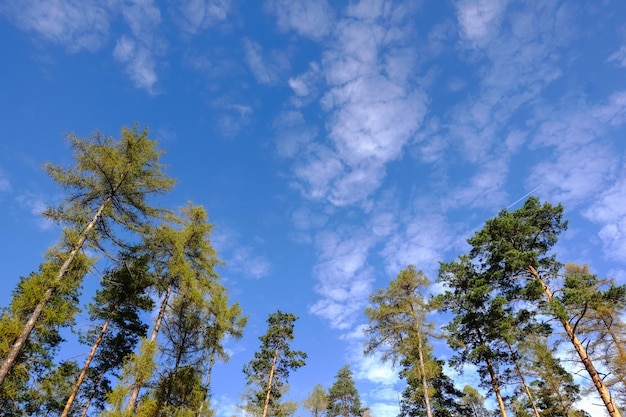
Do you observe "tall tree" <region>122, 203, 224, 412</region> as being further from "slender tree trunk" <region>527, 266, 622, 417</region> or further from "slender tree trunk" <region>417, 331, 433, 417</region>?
"slender tree trunk" <region>527, 266, 622, 417</region>

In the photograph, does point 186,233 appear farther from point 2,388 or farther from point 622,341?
point 622,341

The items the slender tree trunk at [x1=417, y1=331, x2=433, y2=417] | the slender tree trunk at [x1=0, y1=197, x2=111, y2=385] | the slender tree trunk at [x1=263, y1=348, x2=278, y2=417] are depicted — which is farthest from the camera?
the slender tree trunk at [x1=263, y1=348, x2=278, y2=417]

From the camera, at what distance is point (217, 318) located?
1609 centimetres

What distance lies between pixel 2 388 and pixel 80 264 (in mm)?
4215

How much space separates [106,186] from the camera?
13445 millimetres

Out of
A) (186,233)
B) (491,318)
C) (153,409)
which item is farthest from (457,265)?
(153,409)

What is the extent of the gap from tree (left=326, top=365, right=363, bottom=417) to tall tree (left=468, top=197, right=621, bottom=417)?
22.2 meters

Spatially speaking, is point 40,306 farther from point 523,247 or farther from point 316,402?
point 316,402

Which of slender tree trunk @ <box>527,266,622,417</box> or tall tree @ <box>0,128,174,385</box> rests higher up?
tall tree @ <box>0,128,174,385</box>

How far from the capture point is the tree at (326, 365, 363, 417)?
32.6 m

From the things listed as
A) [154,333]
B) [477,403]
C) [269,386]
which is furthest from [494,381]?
[477,403]

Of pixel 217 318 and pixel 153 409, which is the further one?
pixel 217 318

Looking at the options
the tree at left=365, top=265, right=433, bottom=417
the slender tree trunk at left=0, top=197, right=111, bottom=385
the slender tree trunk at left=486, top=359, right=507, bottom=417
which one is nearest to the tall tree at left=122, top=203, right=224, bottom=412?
the slender tree trunk at left=0, top=197, right=111, bottom=385

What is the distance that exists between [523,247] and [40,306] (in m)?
20.7
